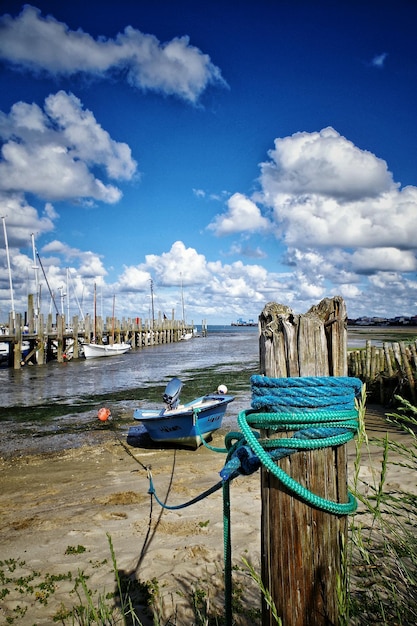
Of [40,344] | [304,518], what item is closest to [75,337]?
[40,344]

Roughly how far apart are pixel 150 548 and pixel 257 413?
3894 millimetres

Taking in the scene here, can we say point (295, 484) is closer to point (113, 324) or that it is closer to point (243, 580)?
point (243, 580)

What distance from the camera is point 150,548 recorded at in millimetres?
4719

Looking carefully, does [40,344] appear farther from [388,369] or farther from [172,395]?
[388,369]

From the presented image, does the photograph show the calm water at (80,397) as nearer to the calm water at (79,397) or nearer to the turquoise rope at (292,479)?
the calm water at (79,397)

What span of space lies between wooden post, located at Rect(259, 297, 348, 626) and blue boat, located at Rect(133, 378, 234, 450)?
24.1 feet

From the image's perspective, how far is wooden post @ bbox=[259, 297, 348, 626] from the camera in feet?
5.28

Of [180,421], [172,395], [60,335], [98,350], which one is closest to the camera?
[180,421]

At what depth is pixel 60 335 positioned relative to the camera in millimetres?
34781

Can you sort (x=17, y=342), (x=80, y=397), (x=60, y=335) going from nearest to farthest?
1. (x=80, y=397)
2. (x=17, y=342)
3. (x=60, y=335)

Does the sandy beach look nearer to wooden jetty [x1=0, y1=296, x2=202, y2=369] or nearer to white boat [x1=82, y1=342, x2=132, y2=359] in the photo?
wooden jetty [x1=0, y1=296, x2=202, y2=369]

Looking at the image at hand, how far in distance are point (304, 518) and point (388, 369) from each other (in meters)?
11.1

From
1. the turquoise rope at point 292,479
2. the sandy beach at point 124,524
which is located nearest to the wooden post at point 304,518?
the turquoise rope at point 292,479

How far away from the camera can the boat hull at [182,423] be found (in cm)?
907
